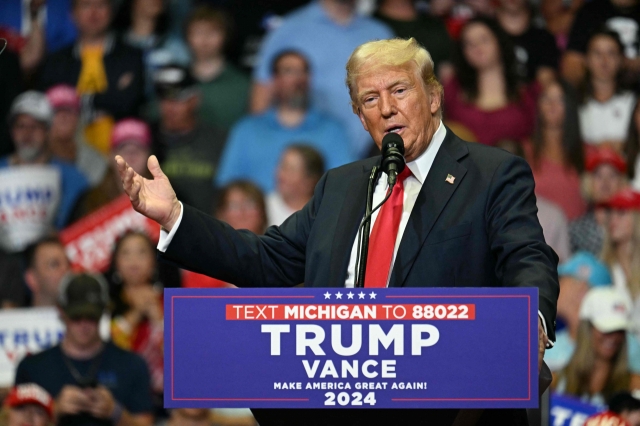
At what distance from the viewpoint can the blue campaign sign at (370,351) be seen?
1.74 metres

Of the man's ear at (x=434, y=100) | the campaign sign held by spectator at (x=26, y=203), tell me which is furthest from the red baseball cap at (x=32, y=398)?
the man's ear at (x=434, y=100)

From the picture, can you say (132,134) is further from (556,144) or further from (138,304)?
(556,144)

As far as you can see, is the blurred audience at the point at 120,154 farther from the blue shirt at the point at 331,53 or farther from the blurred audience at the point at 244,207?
the blue shirt at the point at 331,53

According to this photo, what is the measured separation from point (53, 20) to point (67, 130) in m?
0.75

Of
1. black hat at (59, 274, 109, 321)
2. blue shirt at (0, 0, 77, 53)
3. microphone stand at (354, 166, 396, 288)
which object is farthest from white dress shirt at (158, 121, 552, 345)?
blue shirt at (0, 0, 77, 53)

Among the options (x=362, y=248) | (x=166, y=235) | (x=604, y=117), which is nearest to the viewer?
(x=362, y=248)

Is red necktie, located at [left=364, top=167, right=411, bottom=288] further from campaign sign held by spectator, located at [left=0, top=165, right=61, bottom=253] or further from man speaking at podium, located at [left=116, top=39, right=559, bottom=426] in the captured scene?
campaign sign held by spectator, located at [left=0, top=165, right=61, bottom=253]

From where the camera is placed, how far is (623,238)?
5199 mm

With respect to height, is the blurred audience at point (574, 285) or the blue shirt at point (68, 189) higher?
the blue shirt at point (68, 189)

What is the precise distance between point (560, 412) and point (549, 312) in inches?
93.0

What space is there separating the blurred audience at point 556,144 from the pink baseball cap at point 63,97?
2.76 metres

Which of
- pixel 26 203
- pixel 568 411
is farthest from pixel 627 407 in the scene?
pixel 26 203

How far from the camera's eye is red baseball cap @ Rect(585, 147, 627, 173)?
17.6ft

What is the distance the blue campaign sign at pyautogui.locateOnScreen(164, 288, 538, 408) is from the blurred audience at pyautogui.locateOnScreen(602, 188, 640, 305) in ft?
11.8
